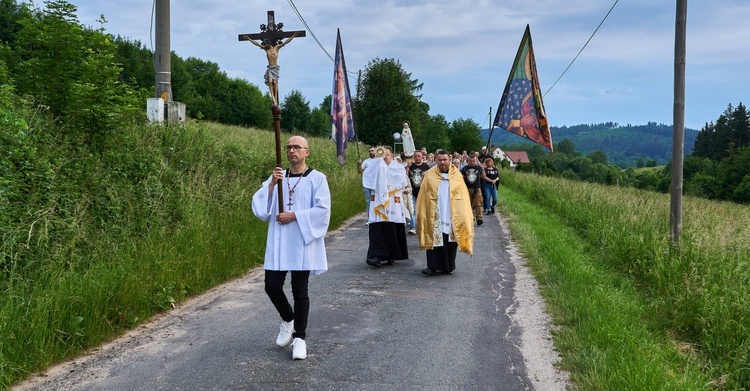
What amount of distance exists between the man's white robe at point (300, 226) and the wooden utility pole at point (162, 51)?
632cm

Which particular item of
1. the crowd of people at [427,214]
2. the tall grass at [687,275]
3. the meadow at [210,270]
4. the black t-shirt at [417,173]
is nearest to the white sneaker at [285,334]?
the meadow at [210,270]

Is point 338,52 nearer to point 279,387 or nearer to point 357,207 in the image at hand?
point 357,207

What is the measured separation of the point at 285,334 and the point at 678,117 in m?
6.50

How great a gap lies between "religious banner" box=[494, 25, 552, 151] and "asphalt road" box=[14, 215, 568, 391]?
3.36 m

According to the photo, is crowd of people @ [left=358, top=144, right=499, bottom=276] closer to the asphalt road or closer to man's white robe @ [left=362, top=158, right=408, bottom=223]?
man's white robe @ [left=362, top=158, right=408, bottom=223]

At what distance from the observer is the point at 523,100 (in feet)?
36.1

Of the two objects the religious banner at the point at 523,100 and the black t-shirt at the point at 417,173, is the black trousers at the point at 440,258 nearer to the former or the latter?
the religious banner at the point at 523,100

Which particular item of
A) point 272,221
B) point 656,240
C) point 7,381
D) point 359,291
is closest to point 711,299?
point 656,240

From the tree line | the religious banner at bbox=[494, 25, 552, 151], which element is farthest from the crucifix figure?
the tree line

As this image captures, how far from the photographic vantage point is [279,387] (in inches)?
177

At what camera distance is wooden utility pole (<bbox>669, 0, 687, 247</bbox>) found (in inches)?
345

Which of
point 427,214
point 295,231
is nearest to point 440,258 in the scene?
point 427,214

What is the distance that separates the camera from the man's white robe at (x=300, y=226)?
5.26 m

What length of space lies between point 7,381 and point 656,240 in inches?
326
